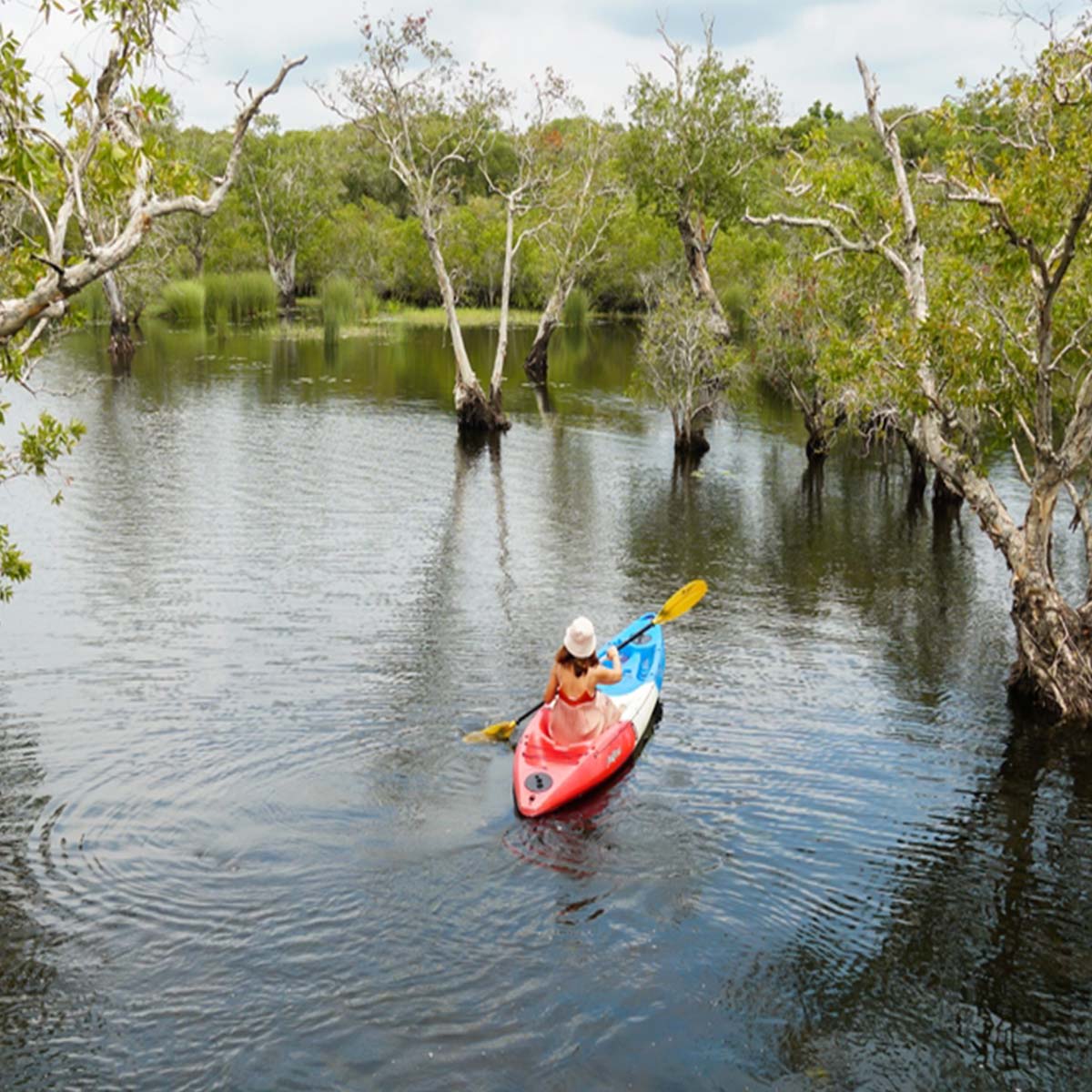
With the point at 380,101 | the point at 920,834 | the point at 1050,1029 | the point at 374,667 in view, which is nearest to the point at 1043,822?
the point at 920,834

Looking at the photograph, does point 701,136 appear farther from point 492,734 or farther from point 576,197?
point 492,734

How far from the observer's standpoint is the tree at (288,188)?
2938 inches

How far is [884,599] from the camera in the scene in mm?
21844

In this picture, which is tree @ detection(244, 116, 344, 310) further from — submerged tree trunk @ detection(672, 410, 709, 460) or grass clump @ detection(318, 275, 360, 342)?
submerged tree trunk @ detection(672, 410, 709, 460)

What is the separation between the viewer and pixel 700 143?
3762 cm

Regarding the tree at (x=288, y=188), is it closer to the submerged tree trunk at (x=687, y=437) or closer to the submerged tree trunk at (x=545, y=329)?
the submerged tree trunk at (x=545, y=329)

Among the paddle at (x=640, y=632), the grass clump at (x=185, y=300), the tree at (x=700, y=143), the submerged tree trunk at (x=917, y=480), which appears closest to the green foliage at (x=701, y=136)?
the tree at (x=700, y=143)

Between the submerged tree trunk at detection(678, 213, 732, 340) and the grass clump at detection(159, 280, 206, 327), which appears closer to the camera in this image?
the submerged tree trunk at detection(678, 213, 732, 340)

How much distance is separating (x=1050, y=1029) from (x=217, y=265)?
78.3 meters

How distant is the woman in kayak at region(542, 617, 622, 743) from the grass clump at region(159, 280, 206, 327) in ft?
206

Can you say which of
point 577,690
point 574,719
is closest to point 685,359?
point 577,690

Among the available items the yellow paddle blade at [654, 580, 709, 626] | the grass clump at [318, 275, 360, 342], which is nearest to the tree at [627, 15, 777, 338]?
the yellow paddle blade at [654, 580, 709, 626]

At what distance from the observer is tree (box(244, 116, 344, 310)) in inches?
2938

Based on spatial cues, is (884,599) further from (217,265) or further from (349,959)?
(217,265)
